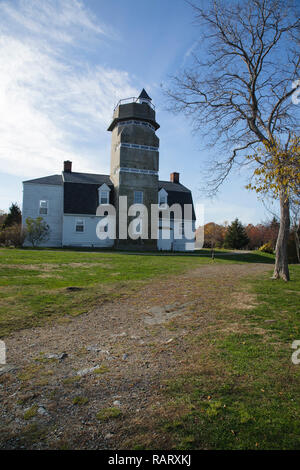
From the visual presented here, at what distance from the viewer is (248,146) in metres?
14.0

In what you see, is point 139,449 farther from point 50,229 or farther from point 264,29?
point 50,229

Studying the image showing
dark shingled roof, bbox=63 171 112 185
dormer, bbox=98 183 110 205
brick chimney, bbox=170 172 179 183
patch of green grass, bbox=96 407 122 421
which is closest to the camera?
patch of green grass, bbox=96 407 122 421

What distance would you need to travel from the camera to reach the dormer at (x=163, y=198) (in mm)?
33594

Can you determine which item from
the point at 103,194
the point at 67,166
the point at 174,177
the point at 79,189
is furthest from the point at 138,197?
the point at 174,177

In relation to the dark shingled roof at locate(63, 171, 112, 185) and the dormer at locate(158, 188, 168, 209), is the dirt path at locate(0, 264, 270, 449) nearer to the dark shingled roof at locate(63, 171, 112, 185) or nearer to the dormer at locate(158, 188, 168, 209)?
the dark shingled roof at locate(63, 171, 112, 185)

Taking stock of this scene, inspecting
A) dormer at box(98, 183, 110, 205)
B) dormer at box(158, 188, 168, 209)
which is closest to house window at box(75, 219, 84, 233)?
dormer at box(98, 183, 110, 205)

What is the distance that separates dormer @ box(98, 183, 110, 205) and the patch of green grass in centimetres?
2873

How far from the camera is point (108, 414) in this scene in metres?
3.30

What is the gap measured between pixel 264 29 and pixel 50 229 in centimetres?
2481

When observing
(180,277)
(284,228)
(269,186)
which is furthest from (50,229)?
(269,186)

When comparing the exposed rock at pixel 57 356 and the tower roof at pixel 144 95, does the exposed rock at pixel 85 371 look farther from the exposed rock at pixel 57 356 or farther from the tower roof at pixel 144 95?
the tower roof at pixel 144 95

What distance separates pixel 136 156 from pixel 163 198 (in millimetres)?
6245

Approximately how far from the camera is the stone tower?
29.7 m
